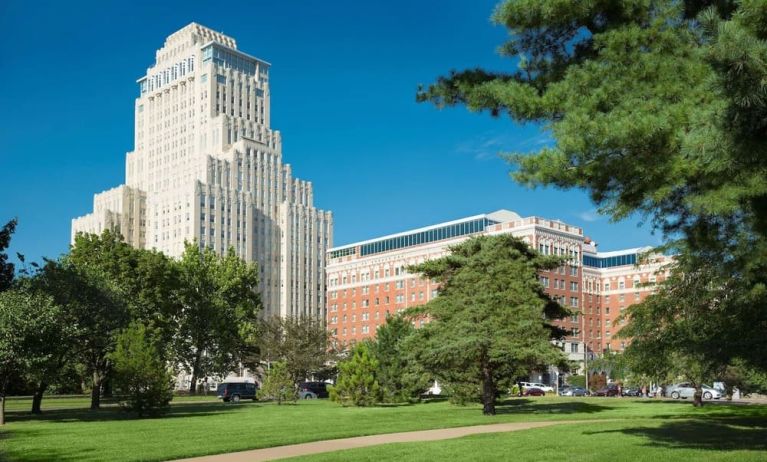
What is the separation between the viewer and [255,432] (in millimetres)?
24953

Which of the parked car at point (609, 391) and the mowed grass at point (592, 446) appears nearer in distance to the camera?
the mowed grass at point (592, 446)

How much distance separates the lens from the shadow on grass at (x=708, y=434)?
1914cm

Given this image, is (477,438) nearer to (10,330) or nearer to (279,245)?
(10,330)

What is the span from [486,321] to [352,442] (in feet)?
47.8

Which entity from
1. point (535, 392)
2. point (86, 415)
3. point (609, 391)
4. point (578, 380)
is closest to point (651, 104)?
point (86, 415)

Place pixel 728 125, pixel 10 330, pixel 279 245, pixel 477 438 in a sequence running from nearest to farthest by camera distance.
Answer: pixel 728 125 → pixel 477 438 → pixel 10 330 → pixel 279 245

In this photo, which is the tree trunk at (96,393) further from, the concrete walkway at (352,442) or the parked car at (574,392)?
the parked car at (574,392)

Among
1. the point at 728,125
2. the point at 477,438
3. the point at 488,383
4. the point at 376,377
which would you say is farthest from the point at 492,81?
the point at 376,377

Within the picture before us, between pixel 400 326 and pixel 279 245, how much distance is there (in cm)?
11099

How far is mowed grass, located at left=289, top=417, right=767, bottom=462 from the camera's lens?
16.9m

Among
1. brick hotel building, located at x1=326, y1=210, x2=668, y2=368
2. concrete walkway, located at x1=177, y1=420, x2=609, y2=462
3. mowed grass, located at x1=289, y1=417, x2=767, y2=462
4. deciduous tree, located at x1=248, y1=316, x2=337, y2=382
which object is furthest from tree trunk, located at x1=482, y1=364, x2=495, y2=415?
brick hotel building, located at x1=326, y1=210, x2=668, y2=368

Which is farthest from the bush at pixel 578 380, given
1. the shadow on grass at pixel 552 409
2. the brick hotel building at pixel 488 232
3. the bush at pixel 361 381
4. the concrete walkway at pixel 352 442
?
the concrete walkway at pixel 352 442

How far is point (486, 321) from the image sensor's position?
115 ft

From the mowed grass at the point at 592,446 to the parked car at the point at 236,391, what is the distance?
142 feet
